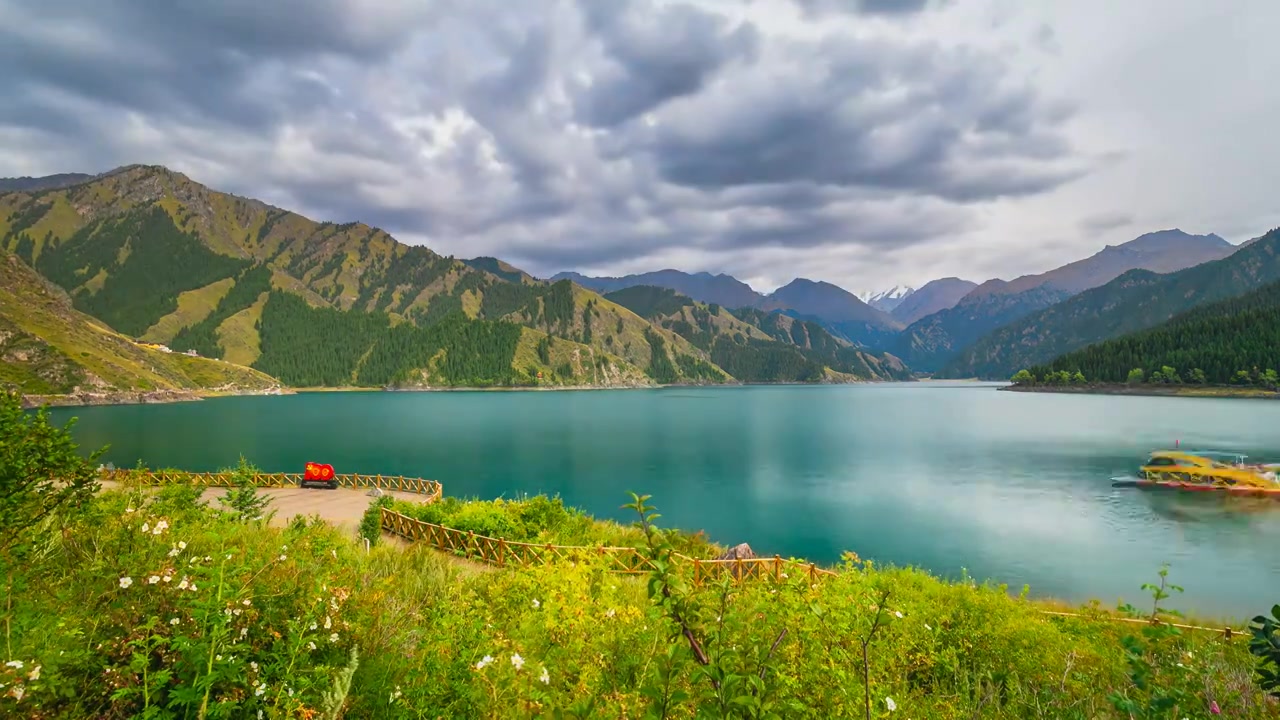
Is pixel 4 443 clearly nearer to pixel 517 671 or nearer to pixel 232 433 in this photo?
pixel 517 671

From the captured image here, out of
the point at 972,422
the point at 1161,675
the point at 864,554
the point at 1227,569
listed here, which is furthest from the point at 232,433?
the point at 972,422

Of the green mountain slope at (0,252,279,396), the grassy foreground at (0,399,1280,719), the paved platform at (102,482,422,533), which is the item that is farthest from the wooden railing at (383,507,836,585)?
the green mountain slope at (0,252,279,396)

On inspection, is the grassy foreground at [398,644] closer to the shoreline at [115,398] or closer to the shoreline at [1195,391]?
the shoreline at [115,398]

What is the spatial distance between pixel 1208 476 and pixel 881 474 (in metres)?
30.6

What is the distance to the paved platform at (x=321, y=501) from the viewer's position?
32.0m

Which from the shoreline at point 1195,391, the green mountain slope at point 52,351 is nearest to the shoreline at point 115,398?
the green mountain slope at point 52,351

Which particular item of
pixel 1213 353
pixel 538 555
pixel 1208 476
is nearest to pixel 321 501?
A: pixel 538 555

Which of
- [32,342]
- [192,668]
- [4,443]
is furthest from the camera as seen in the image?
[32,342]

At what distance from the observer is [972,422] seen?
396 feet

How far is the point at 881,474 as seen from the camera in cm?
6431

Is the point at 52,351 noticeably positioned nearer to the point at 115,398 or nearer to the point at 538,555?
the point at 115,398

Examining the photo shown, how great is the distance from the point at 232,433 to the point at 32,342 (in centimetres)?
11844

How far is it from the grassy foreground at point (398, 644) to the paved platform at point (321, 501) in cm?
2330

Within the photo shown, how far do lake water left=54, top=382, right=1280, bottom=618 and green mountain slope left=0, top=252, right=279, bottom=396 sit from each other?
36216mm
